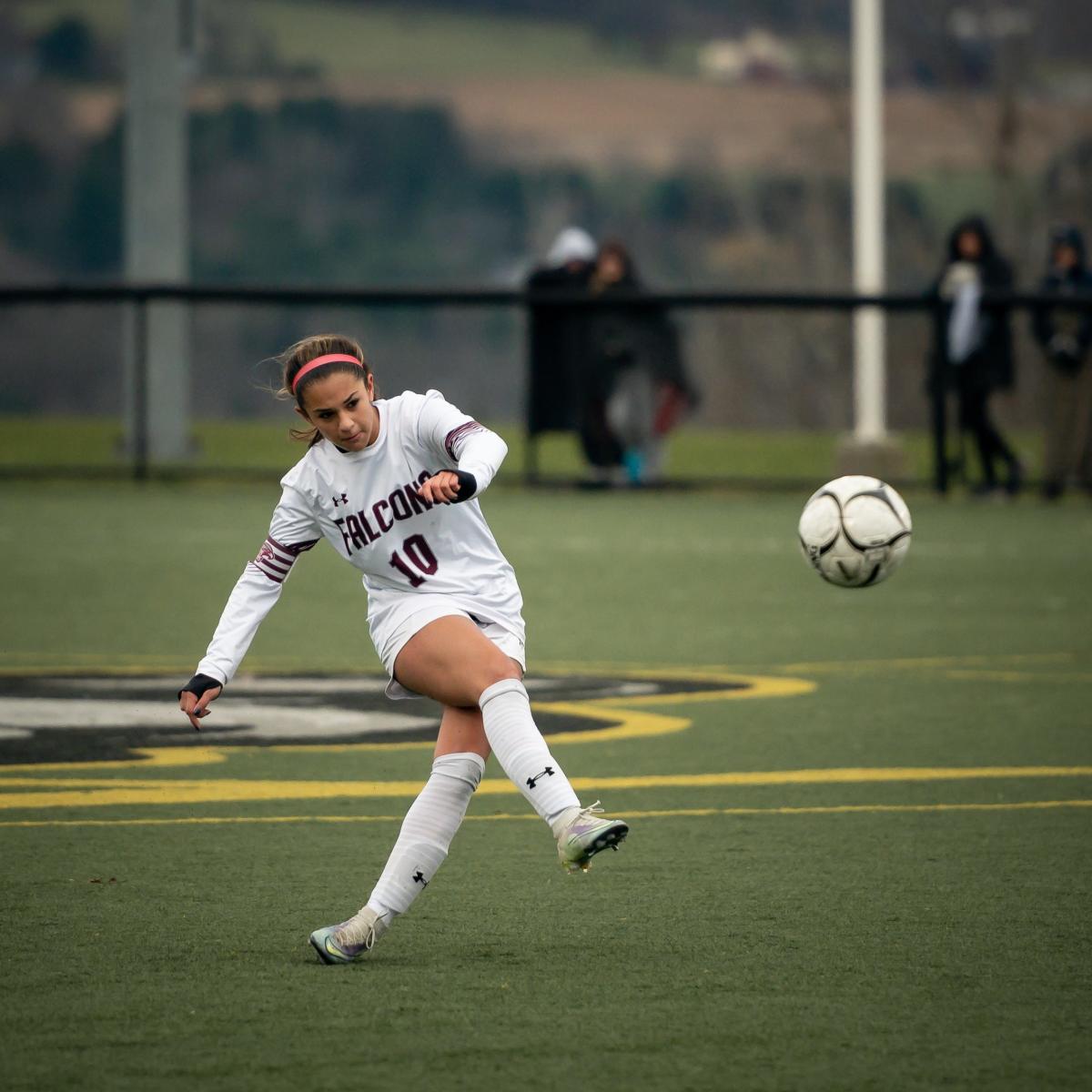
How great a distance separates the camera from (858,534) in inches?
281

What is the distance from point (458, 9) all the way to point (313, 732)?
37835 millimetres

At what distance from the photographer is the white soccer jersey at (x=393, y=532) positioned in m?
5.52

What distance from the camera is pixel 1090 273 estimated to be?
20672mm

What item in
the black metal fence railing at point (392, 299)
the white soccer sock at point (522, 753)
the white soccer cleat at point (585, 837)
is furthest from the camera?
the black metal fence railing at point (392, 299)

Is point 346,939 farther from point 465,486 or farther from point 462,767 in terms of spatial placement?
point 465,486

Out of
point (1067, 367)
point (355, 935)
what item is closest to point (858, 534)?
point (355, 935)

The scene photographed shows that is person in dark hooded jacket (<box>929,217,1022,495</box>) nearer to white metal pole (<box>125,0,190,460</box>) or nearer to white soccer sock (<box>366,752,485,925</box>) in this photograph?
white metal pole (<box>125,0,190,460</box>)

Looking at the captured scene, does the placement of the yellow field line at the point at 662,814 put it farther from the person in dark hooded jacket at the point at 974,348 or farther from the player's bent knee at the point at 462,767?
the person in dark hooded jacket at the point at 974,348

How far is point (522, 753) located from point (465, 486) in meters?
0.60

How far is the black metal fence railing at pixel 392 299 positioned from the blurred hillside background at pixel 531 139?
8334 mm

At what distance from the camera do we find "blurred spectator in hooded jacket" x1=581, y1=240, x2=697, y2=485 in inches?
848

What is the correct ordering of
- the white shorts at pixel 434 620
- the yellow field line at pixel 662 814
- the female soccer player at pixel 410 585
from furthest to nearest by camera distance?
the yellow field line at pixel 662 814 → the white shorts at pixel 434 620 → the female soccer player at pixel 410 585

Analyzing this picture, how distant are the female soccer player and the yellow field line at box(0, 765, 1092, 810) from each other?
6.59 ft

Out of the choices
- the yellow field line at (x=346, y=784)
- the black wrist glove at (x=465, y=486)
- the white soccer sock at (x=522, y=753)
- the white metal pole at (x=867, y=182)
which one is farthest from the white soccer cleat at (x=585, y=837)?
the white metal pole at (x=867, y=182)
